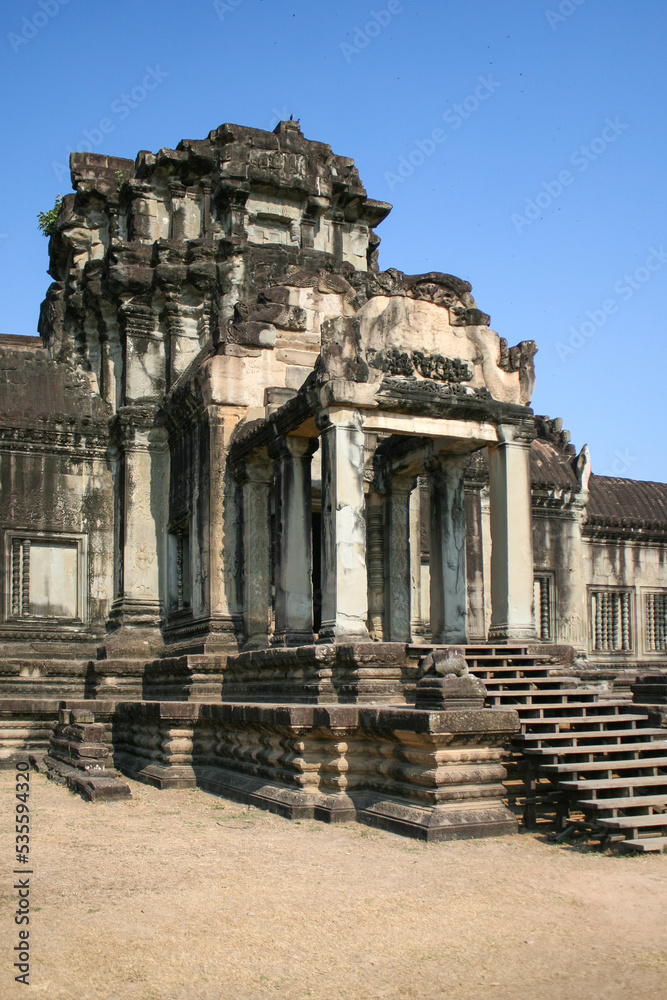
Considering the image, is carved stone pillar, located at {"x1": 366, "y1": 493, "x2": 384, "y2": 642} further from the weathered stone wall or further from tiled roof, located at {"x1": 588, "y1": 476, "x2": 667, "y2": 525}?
tiled roof, located at {"x1": 588, "y1": 476, "x2": 667, "y2": 525}

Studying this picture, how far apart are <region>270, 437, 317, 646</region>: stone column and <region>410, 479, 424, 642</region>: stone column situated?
2.85 metres

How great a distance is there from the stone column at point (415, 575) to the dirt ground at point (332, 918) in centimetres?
668

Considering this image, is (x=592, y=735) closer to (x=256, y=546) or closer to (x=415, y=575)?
(x=415, y=575)

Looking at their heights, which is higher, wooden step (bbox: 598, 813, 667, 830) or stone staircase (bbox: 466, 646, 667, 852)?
stone staircase (bbox: 466, 646, 667, 852)

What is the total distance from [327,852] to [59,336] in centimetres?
1418

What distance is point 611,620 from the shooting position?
2292cm

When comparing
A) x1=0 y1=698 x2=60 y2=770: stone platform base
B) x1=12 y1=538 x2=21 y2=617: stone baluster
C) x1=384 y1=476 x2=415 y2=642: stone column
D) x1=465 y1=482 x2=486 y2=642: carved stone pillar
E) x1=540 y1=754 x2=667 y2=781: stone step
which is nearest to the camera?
x1=540 y1=754 x2=667 y2=781: stone step

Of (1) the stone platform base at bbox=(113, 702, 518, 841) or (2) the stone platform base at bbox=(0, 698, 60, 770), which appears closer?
(1) the stone platform base at bbox=(113, 702, 518, 841)

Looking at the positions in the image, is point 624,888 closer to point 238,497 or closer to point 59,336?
point 238,497

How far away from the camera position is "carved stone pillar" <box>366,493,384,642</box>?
15.8 m

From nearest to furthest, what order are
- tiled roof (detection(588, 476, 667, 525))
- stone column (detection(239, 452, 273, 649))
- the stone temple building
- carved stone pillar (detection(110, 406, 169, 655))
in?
the stone temple building, stone column (detection(239, 452, 273, 649)), carved stone pillar (detection(110, 406, 169, 655)), tiled roof (detection(588, 476, 667, 525))

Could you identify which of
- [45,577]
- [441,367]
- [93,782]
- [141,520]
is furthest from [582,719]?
[45,577]

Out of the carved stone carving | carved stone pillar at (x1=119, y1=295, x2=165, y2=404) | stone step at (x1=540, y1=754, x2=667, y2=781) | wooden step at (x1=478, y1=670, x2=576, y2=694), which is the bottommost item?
stone step at (x1=540, y1=754, x2=667, y2=781)

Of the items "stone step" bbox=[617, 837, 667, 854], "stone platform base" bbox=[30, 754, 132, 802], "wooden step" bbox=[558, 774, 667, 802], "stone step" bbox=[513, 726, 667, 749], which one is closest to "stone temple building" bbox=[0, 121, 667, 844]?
"stone step" bbox=[513, 726, 667, 749]
